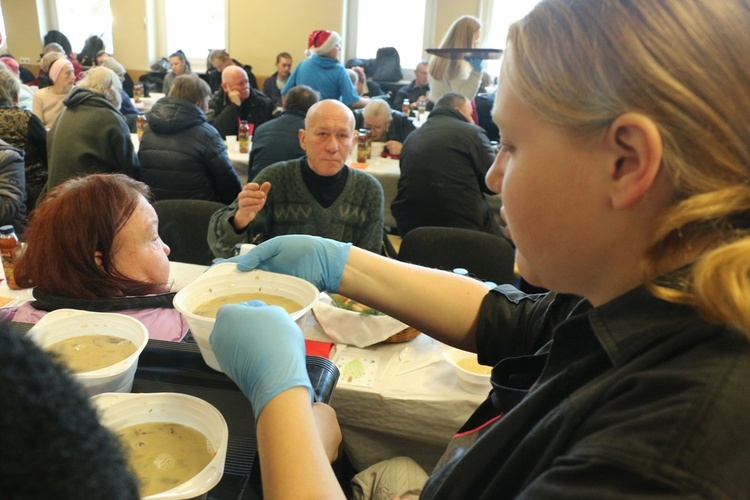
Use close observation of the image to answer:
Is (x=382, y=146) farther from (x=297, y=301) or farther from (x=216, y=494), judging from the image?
(x=216, y=494)

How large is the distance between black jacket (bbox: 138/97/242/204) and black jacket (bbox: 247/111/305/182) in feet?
0.76

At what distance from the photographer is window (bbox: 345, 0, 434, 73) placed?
871 centimetres

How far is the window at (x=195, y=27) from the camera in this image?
9219 millimetres

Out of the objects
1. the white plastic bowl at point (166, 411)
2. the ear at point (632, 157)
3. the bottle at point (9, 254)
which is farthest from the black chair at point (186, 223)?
the ear at point (632, 157)

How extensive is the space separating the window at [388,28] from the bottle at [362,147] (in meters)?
5.41

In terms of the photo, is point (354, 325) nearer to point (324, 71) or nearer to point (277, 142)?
point (277, 142)

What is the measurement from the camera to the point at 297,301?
1.16m

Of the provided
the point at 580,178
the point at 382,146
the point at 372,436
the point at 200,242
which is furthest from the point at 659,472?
the point at 382,146

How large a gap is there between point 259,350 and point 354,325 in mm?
744

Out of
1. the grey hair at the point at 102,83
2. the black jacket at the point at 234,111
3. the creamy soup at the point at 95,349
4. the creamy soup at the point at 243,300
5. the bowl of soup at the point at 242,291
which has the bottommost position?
the black jacket at the point at 234,111

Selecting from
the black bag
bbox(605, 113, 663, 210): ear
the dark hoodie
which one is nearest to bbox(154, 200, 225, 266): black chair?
the dark hoodie

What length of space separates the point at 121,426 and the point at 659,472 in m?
0.69

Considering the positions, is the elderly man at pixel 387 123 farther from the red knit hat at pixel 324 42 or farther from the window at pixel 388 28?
the window at pixel 388 28

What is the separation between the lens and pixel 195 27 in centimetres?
934
